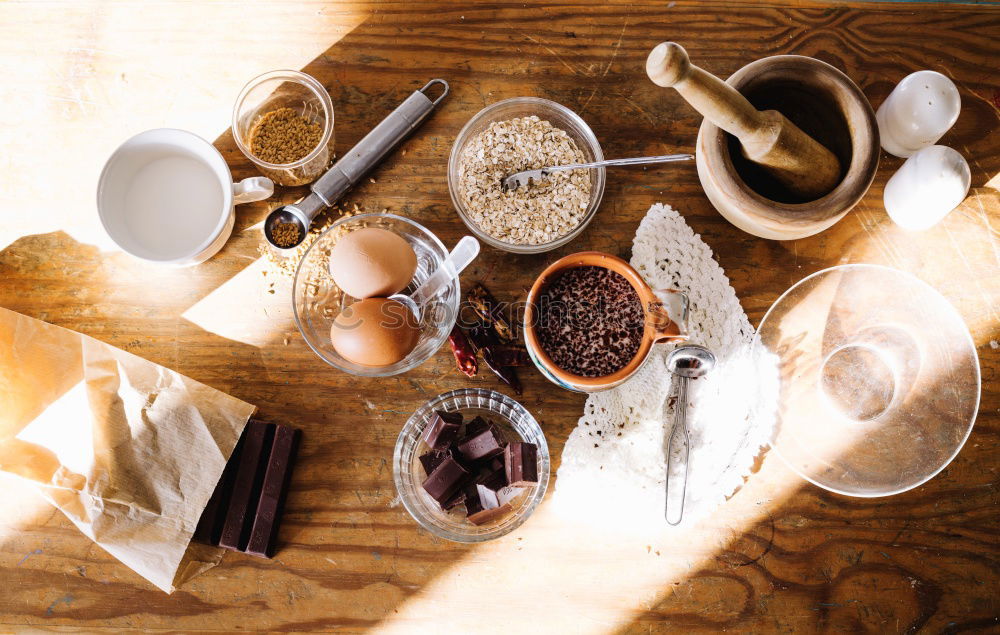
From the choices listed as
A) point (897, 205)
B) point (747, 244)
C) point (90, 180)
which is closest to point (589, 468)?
point (747, 244)

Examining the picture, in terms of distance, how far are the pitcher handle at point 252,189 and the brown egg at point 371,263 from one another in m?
0.22

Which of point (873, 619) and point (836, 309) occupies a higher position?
point (836, 309)

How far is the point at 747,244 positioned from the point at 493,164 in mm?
538

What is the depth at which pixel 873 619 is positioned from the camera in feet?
4.17

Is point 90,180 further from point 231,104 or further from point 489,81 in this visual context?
point 489,81

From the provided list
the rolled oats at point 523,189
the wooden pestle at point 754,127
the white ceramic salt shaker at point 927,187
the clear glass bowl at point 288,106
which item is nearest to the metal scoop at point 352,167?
the clear glass bowl at point 288,106

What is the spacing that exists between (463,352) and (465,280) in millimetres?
149

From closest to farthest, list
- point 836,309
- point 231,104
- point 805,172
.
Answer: point 805,172
point 836,309
point 231,104

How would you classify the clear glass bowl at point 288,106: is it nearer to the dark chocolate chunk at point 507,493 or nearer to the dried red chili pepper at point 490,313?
the dried red chili pepper at point 490,313

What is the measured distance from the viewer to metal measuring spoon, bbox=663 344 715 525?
122cm

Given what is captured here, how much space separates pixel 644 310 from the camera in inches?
43.7

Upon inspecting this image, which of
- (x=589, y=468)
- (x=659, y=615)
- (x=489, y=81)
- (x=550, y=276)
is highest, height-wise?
(x=489, y=81)

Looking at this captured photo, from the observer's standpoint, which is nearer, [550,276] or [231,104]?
[550,276]

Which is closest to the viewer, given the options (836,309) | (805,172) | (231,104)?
(805,172)
